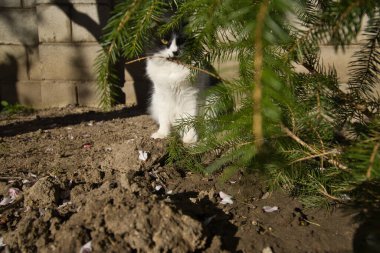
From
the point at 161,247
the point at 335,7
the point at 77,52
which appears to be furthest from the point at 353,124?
the point at 77,52

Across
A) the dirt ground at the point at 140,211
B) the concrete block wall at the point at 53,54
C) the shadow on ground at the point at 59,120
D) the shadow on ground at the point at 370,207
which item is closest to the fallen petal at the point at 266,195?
the dirt ground at the point at 140,211

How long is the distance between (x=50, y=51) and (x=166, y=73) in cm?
155

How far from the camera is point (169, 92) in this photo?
240cm

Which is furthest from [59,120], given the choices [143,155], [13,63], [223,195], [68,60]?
[223,195]

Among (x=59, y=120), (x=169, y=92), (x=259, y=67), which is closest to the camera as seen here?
(x=259, y=67)

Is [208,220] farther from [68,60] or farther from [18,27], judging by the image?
[18,27]

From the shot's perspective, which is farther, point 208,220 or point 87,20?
point 87,20

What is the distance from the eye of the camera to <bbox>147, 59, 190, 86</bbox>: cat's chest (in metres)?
2.16

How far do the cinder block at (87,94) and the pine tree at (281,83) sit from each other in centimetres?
216

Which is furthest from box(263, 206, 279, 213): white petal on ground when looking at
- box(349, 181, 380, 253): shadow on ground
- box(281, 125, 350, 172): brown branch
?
box(349, 181, 380, 253): shadow on ground

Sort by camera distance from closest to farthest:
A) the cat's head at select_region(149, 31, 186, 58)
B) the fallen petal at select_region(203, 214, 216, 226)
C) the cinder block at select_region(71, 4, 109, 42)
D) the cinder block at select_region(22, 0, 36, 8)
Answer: the fallen petal at select_region(203, 214, 216, 226), the cat's head at select_region(149, 31, 186, 58), the cinder block at select_region(71, 4, 109, 42), the cinder block at select_region(22, 0, 36, 8)

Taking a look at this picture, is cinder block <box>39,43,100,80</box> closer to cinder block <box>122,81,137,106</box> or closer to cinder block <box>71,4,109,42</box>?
cinder block <box>71,4,109,42</box>

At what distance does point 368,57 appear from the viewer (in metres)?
1.09

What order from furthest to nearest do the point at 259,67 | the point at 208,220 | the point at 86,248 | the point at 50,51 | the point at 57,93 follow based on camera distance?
1. the point at 57,93
2. the point at 50,51
3. the point at 208,220
4. the point at 86,248
5. the point at 259,67
